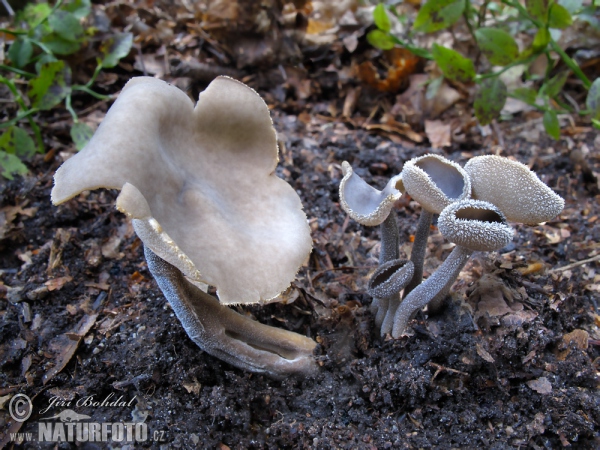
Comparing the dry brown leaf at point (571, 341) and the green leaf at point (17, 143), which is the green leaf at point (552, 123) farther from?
the green leaf at point (17, 143)

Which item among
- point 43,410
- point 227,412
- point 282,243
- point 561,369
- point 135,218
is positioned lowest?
point 43,410

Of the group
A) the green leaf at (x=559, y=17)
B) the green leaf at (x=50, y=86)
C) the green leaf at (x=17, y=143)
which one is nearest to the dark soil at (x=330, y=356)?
the green leaf at (x=17, y=143)

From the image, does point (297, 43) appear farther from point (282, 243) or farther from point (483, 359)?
point (483, 359)

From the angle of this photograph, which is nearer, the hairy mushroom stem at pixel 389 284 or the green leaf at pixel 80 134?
the hairy mushroom stem at pixel 389 284

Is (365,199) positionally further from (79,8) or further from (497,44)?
(79,8)

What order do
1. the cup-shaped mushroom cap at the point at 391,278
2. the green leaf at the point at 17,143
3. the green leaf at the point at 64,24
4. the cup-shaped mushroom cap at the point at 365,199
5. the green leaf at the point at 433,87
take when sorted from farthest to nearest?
the green leaf at the point at 433,87
the green leaf at the point at 64,24
the green leaf at the point at 17,143
the cup-shaped mushroom cap at the point at 391,278
the cup-shaped mushroom cap at the point at 365,199

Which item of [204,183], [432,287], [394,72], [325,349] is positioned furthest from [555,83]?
[204,183]

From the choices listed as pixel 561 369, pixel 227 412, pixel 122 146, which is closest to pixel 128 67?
pixel 122 146

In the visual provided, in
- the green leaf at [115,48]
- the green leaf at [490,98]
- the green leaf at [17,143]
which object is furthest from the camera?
the green leaf at [115,48]
